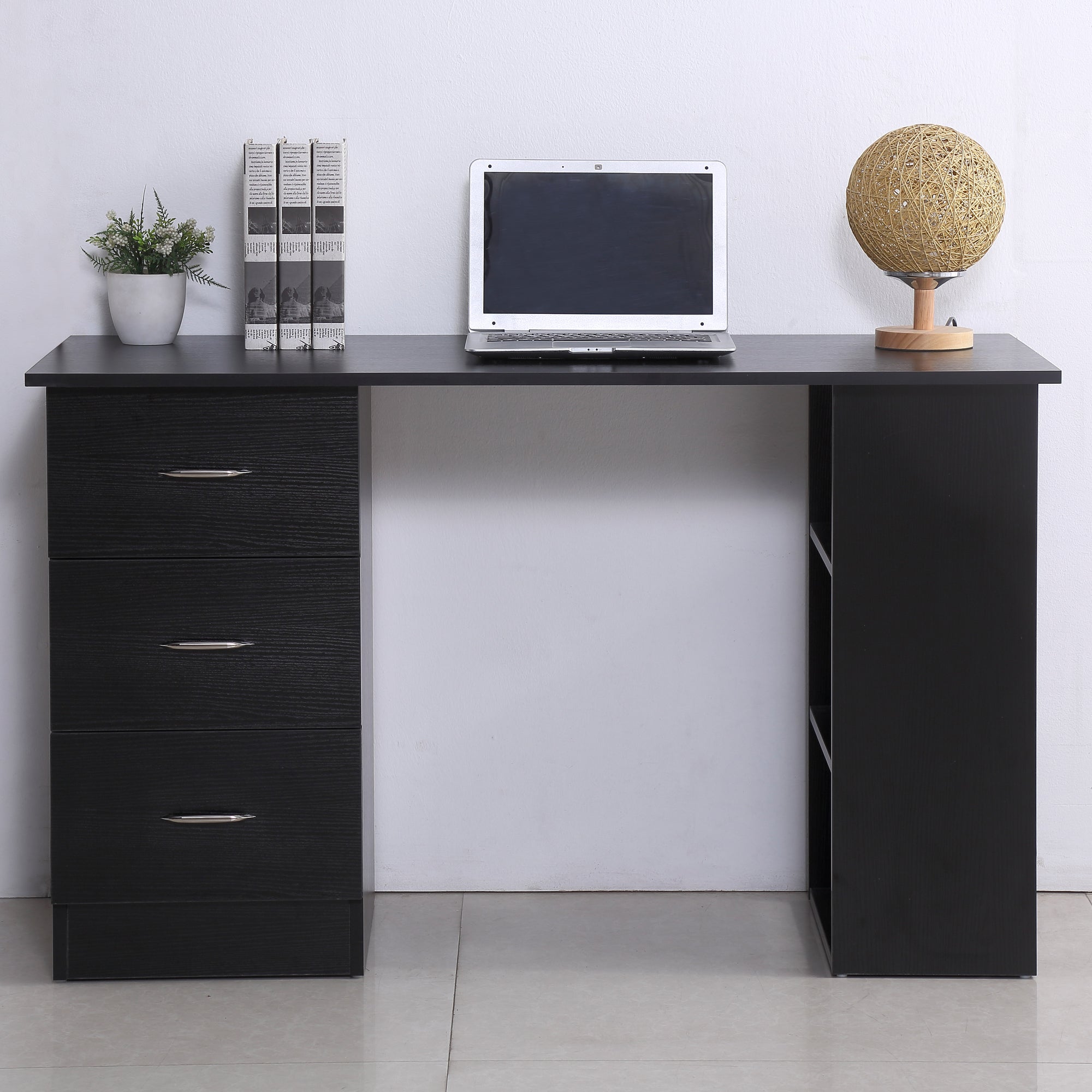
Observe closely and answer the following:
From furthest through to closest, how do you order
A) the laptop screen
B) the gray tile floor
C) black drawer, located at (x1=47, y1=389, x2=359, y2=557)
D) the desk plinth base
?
the laptop screen, the desk plinth base, black drawer, located at (x1=47, y1=389, x2=359, y2=557), the gray tile floor

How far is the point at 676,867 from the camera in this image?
2.58m

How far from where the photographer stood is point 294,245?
228 centimetres

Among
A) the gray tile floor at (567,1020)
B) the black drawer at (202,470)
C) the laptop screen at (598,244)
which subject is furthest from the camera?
the laptop screen at (598,244)

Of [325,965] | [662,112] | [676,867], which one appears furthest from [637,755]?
[662,112]

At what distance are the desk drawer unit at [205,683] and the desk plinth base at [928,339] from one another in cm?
85

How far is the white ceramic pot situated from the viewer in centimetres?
230

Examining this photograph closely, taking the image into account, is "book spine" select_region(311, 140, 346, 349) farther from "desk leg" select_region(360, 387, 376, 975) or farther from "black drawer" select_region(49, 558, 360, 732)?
"black drawer" select_region(49, 558, 360, 732)

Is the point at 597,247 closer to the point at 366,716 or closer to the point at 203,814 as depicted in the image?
the point at 366,716

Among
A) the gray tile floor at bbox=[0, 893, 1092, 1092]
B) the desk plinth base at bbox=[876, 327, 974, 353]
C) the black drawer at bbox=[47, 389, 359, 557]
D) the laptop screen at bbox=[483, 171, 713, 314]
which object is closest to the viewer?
the gray tile floor at bbox=[0, 893, 1092, 1092]

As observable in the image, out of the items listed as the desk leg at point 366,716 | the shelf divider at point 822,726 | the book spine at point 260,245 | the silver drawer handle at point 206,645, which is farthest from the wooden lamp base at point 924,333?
the silver drawer handle at point 206,645

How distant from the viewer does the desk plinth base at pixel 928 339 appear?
86.4 inches

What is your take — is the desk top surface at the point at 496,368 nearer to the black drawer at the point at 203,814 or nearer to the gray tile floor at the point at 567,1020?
the black drawer at the point at 203,814

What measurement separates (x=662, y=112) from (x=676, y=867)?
1.34 metres

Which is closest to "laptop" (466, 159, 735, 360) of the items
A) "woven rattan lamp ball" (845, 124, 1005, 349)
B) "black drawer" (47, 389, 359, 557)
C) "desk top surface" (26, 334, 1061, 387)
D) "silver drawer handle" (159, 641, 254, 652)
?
"desk top surface" (26, 334, 1061, 387)
